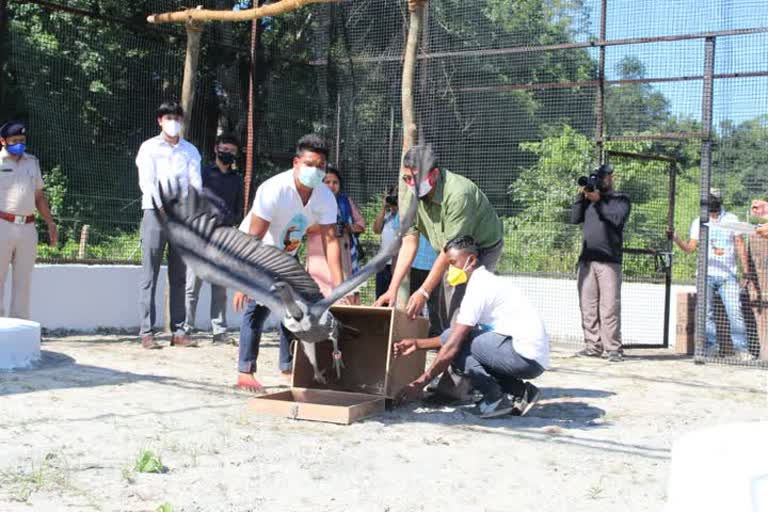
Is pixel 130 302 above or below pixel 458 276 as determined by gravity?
below

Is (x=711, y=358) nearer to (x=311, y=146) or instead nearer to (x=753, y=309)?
(x=753, y=309)

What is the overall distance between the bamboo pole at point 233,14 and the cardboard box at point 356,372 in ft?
8.72

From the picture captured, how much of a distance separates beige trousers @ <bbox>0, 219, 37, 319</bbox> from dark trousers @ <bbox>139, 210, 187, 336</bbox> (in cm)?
84

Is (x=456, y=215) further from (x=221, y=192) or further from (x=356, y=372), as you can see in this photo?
(x=221, y=192)

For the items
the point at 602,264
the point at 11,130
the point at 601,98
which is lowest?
the point at 602,264

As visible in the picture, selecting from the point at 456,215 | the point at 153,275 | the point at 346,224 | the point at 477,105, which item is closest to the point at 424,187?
the point at 456,215

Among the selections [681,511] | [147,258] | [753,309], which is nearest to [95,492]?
[681,511]

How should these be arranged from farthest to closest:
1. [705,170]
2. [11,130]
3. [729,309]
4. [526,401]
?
[729,309] < [705,170] < [11,130] < [526,401]

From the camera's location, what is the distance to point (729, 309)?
7.85m

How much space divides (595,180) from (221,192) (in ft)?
10.7

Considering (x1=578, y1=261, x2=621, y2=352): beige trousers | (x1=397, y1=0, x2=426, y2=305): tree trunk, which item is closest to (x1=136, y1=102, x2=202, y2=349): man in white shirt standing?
(x1=397, y1=0, x2=426, y2=305): tree trunk

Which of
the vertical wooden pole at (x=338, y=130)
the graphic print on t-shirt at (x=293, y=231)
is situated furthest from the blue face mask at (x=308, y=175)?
the vertical wooden pole at (x=338, y=130)

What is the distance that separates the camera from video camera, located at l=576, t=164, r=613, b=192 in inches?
309

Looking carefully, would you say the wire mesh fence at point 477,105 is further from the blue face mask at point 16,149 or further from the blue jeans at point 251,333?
the blue jeans at point 251,333
